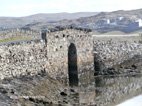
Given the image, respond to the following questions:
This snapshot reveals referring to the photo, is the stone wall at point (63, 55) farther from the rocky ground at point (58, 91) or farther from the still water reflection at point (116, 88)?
the still water reflection at point (116, 88)

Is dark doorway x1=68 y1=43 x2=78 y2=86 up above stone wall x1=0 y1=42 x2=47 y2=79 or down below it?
below

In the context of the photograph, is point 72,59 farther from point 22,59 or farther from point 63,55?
point 22,59

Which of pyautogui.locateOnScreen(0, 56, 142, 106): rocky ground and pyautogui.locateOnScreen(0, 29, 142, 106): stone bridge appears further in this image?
pyautogui.locateOnScreen(0, 29, 142, 106): stone bridge

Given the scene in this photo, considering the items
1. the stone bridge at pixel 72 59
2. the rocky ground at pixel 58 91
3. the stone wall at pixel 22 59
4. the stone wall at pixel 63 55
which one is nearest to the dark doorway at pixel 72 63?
the stone bridge at pixel 72 59

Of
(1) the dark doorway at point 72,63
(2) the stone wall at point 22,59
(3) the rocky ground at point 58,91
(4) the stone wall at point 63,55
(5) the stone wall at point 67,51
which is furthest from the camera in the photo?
(1) the dark doorway at point 72,63

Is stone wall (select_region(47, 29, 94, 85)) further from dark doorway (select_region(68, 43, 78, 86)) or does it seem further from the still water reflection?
the still water reflection

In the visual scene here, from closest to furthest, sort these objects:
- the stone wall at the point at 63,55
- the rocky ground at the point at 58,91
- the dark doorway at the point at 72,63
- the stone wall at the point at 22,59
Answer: the rocky ground at the point at 58,91 < the stone wall at the point at 22,59 < the stone wall at the point at 63,55 < the dark doorway at the point at 72,63

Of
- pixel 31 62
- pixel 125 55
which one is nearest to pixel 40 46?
pixel 31 62

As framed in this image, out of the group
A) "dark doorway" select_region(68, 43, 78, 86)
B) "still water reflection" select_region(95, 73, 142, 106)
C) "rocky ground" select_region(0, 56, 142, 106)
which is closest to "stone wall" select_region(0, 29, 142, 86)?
"dark doorway" select_region(68, 43, 78, 86)

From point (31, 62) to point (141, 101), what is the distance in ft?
26.1

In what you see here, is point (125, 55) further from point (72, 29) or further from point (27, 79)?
point (27, 79)

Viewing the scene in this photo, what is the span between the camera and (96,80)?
124 feet

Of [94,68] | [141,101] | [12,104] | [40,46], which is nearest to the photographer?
[12,104]

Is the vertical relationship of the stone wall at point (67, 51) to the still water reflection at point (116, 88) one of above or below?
above
